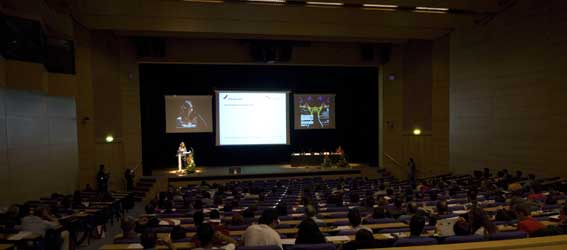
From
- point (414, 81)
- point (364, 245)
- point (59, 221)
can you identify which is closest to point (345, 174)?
point (414, 81)

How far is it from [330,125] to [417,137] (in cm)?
472

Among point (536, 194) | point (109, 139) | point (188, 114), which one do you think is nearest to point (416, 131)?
point (536, 194)

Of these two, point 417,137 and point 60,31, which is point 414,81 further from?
point 60,31

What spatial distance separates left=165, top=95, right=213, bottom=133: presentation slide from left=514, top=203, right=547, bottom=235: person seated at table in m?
15.5

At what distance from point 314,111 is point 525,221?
15855mm

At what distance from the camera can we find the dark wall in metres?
18.7

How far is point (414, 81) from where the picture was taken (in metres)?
17.9

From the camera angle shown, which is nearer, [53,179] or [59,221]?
[59,221]

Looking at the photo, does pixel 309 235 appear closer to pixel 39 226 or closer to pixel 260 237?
pixel 260 237

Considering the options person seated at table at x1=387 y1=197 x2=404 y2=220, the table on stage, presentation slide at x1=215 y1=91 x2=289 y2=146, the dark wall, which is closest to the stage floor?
the table on stage

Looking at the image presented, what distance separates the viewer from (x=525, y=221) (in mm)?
4609

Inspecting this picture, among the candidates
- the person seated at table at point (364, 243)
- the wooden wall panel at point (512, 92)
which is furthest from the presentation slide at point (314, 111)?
the person seated at table at point (364, 243)

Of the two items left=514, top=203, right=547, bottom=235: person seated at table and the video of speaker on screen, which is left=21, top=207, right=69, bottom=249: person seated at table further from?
the video of speaker on screen

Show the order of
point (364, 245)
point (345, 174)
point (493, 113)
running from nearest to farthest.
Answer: point (364, 245)
point (493, 113)
point (345, 174)
